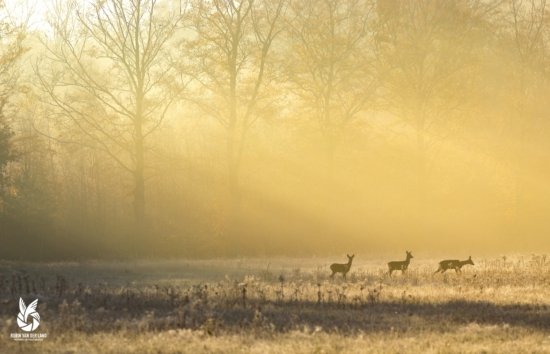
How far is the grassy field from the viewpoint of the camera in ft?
44.5

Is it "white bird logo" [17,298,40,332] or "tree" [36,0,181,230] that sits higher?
"tree" [36,0,181,230]

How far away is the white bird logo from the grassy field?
6.0 inches

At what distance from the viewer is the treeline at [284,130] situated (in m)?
39.8

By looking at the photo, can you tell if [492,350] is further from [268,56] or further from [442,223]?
[442,223]

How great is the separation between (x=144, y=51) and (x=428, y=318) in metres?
26.0

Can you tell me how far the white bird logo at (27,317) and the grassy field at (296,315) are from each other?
15 cm

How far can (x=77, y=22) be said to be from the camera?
3950 centimetres

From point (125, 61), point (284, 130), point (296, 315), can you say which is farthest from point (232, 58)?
point (296, 315)

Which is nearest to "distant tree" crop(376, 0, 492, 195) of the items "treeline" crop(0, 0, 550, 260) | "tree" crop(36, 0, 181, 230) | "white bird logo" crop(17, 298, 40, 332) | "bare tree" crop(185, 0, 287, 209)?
"treeline" crop(0, 0, 550, 260)

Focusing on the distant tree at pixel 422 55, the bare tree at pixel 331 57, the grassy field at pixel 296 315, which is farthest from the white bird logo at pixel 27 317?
the distant tree at pixel 422 55

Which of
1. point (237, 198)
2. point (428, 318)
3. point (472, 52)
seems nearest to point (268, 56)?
point (237, 198)

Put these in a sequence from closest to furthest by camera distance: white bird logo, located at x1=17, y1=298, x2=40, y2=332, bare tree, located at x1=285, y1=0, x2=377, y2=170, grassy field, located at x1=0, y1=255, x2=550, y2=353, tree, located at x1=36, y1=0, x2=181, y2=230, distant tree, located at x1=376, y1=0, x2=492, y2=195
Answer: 1. grassy field, located at x1=0, y1=255, x2=550, y2=353
2. white bird logo, located at x1=17, y1=298, x2=40, y2=332
3. tree, located at x1=36, y1=0, x2=181, y2=230
4. bare tree, located at x1=285, y1=0, x2=377, y2=170
5. distant tree, located at x1=376, y1=0, x2=492, y2=195

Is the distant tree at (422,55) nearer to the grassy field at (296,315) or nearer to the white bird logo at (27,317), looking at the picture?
the grassy field at (296,315)

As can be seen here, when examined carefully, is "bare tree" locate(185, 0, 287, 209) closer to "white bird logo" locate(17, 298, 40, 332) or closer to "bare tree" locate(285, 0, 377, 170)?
"bare tree" locate(285, 0, 377, 170)
